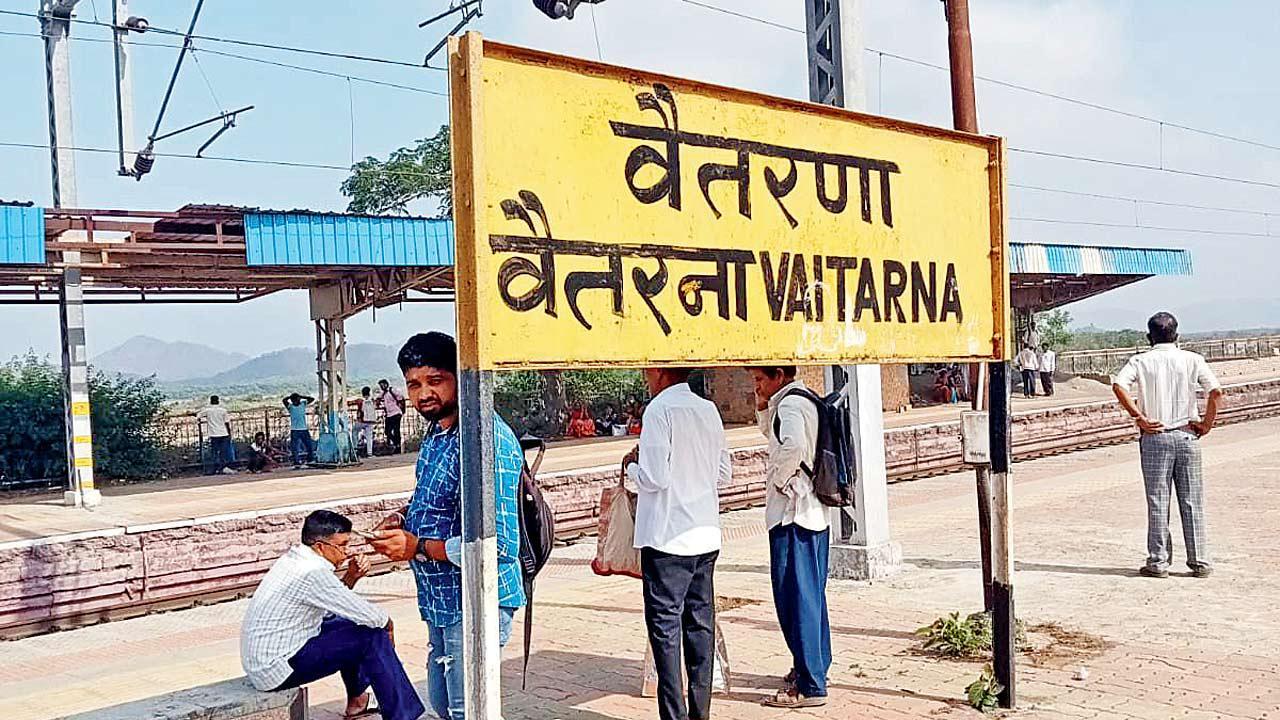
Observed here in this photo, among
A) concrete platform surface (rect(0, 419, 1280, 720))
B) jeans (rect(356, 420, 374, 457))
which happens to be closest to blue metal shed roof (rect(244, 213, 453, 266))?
jeans (rect(356, 420, 374, 457))

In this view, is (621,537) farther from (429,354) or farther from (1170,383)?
(1170,383)

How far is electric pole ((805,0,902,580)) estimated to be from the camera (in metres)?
8.27

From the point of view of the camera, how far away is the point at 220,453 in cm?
2111

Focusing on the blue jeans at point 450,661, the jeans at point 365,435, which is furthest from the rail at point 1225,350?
the blue jeans at point 450,661

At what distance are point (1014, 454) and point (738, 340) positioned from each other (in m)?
14.0

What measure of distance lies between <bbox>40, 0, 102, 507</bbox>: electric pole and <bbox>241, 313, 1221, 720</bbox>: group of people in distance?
11885 millimetres

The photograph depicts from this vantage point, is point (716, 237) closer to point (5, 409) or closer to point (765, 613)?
point (765, 613)

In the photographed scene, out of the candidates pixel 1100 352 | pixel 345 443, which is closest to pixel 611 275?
pixel 345 443

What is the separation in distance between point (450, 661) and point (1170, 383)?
19.2 ft

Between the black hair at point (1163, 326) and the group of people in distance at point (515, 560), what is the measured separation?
3493mm

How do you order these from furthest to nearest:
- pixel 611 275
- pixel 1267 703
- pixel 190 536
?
pixel 190 536 < pixel 1267 703 < pixel 611 275

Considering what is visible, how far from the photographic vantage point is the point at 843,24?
27.2ft

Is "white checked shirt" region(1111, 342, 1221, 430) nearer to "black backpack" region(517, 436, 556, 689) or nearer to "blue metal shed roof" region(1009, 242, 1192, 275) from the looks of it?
"black backpack" region(517, 436, 556, 689)

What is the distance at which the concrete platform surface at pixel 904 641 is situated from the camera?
216 inches
